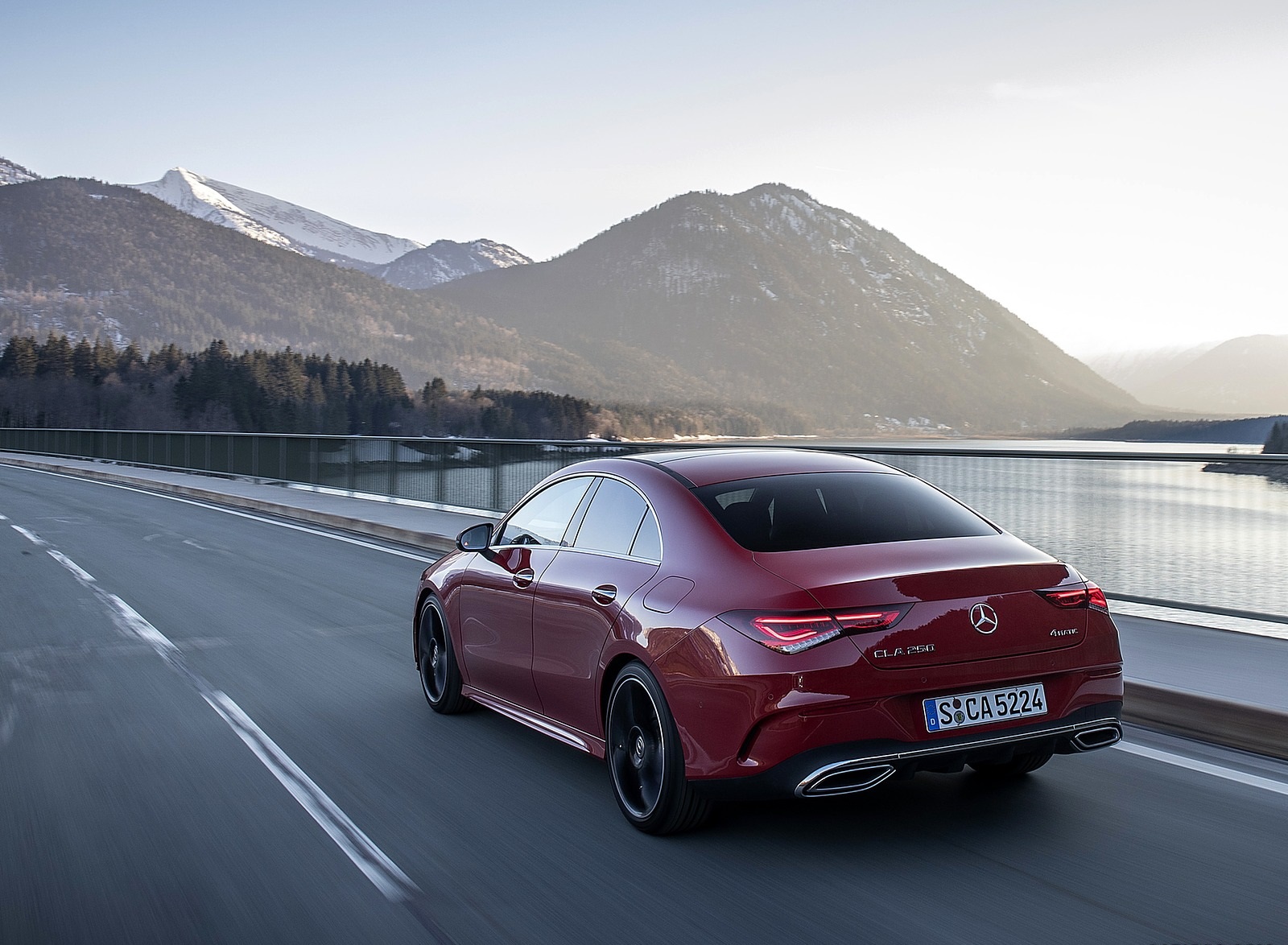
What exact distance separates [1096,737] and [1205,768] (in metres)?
1.31

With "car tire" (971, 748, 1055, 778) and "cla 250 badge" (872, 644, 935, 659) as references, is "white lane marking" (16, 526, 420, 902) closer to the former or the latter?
"cla 250 badge" (872, 644, 935, 659)

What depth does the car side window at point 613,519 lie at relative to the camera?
5238 millimetres

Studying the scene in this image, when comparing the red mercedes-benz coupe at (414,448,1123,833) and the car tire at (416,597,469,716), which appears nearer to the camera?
the red mercedes-benz coupe at (414,448,1123,833)

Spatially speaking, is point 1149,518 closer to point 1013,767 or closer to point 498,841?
point 1013,767

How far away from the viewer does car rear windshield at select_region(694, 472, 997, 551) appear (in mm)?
4801

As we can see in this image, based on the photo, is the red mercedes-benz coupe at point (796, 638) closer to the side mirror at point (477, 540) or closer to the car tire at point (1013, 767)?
the car tire at point (1013, 767)

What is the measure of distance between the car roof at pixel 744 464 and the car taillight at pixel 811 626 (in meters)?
1.06

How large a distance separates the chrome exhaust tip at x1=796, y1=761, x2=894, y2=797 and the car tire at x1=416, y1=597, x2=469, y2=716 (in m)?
2.92

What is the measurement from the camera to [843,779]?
4219 mm

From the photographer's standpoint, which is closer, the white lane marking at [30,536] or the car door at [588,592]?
the car door at [588,592]

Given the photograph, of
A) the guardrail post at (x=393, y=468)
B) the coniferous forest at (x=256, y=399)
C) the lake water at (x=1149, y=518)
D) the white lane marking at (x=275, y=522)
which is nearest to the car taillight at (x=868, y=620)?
the lake water at (x=1149, y=518)

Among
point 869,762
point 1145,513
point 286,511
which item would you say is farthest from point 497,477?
point 869,762

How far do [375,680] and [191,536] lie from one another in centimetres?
1109

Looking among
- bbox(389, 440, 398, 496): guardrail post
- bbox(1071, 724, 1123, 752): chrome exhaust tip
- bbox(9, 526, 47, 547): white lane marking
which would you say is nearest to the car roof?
bbox(1071, 724, 1123, 752): chrome exhaust tip
